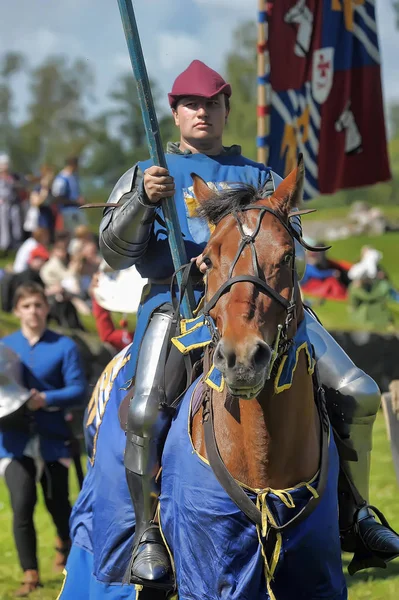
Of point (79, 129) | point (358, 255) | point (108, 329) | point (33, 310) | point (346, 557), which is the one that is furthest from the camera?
point (79, 129)

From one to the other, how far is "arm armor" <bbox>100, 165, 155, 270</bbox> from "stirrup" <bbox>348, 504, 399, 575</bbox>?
1.61 meters

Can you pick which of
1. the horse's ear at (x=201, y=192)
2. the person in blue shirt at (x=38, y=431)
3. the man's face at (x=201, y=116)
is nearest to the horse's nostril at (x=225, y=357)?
the horse's ear at (x=201, y=192)

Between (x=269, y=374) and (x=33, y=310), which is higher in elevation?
(x=269, y=374)

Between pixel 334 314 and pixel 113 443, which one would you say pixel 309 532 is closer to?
pixel 113 443

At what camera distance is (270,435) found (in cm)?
409

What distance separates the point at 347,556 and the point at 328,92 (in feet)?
15.1

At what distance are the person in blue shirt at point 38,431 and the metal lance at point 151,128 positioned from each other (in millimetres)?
3038

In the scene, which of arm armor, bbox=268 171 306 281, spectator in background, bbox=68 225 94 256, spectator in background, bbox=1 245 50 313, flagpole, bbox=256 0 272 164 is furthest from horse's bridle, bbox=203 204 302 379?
spectator in background, bbox=68 225 94 256

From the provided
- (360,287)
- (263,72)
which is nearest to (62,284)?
(360,287)

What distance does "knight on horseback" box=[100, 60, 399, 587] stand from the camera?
473 cm

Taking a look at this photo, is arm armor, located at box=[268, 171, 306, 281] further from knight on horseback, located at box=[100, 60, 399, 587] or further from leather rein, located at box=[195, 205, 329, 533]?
knight on horseback, located at box=[100, 60, 399, 587]

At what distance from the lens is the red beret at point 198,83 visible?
4984 mm

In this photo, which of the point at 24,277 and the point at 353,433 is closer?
the point at 353,433

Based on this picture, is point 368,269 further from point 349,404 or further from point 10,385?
point 349,404
